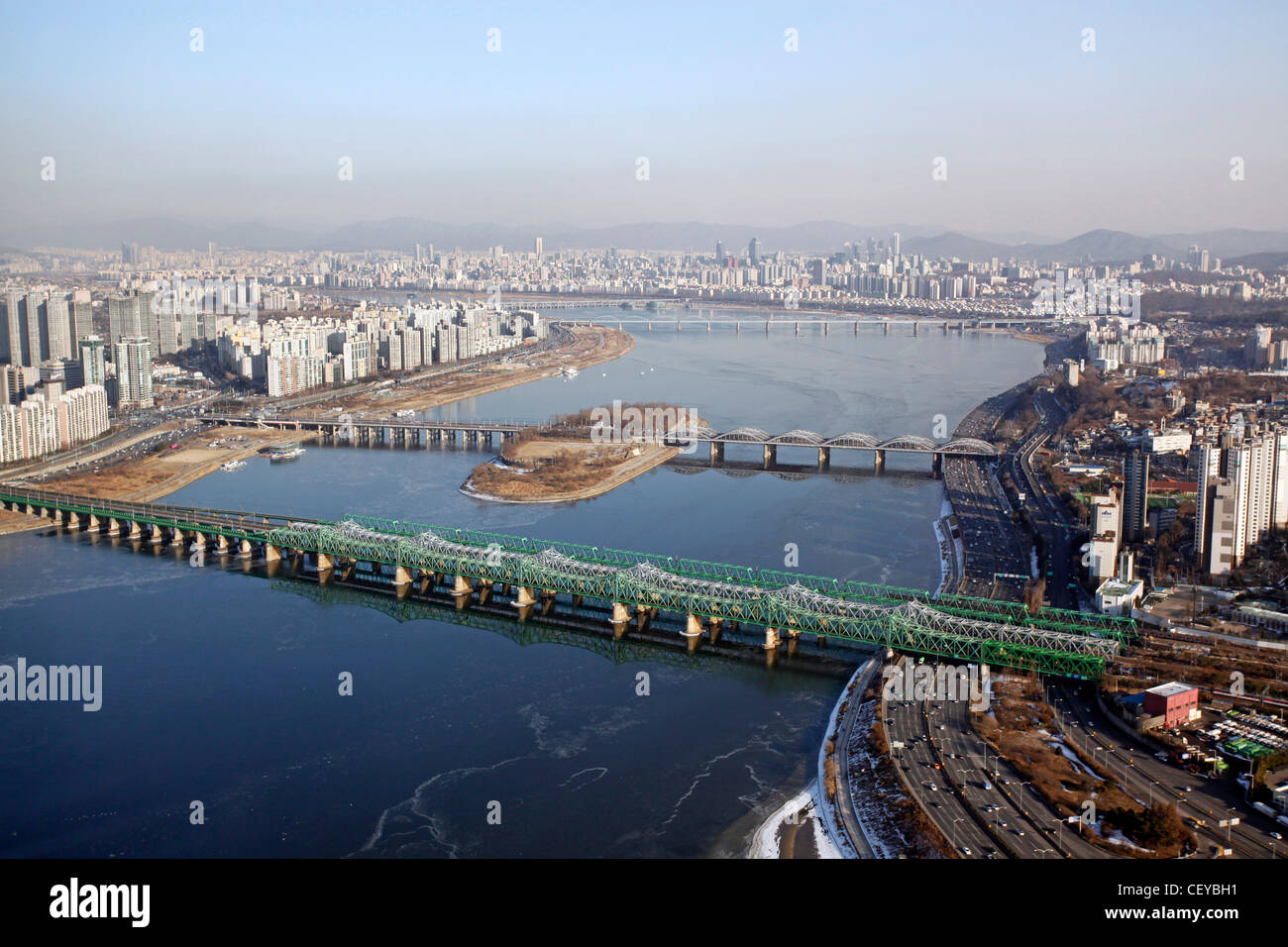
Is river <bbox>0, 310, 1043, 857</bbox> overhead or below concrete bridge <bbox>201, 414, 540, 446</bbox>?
below

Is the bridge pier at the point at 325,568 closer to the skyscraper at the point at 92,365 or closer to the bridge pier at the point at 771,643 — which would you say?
the bridge pier at the point at 771,643

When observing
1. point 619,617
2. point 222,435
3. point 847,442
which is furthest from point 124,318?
point 619,617

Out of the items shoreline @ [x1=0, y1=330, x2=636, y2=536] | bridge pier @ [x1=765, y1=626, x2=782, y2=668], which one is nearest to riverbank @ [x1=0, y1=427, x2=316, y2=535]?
shoreline @ [x1=0, y1=330, x2=636, y2=536]

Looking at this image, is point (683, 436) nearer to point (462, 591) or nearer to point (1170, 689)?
point (462, 591)

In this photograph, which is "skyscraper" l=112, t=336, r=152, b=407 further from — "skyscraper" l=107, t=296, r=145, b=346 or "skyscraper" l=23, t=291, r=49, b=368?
"skyscraper" l=107, t=296, r=145, b=346

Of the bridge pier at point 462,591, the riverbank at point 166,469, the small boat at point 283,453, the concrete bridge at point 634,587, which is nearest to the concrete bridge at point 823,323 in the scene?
the riverbank at point 166,469

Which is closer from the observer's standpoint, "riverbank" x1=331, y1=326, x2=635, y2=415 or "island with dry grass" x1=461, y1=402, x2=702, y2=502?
"island with dry grass" x1=461, y1=402, x2=702, y2=502
